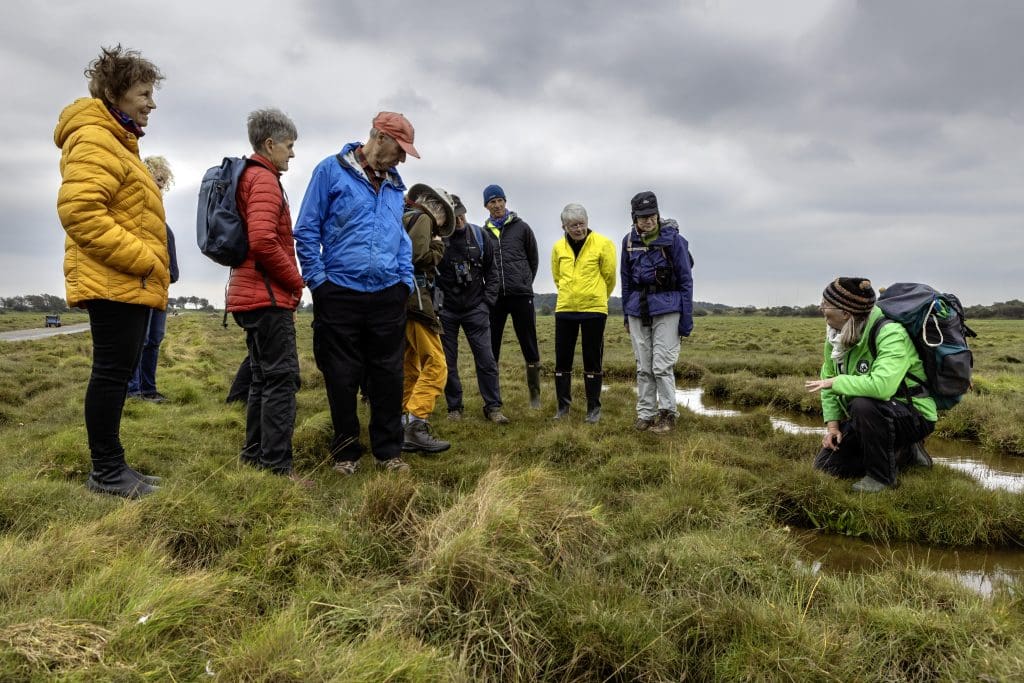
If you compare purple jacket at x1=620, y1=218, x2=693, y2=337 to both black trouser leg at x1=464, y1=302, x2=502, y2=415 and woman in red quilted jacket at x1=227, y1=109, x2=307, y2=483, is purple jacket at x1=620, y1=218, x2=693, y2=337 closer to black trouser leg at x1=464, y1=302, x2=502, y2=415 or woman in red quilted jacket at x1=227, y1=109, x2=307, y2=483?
black trouser leg at x1=464, y1=302, x2=502, y2=415

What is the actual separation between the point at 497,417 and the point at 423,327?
1.70 metres

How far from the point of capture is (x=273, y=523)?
9.81ft

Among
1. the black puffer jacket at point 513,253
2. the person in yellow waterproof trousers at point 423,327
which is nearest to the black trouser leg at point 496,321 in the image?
the black puffer jacket at point 513,253

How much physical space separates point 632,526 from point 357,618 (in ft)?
5.84

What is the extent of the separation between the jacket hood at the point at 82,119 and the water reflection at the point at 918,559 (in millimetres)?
4788

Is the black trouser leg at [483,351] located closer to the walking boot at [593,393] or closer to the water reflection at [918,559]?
the walking boot at [593,393]

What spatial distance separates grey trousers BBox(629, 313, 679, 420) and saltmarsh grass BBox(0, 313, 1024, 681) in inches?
68.1

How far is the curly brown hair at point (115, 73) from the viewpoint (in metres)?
3.32

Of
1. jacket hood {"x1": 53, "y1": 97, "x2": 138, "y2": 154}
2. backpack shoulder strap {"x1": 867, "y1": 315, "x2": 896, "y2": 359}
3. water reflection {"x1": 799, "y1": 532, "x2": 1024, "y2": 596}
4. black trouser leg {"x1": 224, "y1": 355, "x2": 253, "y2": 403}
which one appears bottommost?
water reflection {"x1": 799, "y1": 532, "x2": 1024, "y2": 596}

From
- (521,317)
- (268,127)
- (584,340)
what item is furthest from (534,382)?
(268,127)

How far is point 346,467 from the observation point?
4434mm

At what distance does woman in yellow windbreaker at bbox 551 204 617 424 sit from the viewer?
6.47 m

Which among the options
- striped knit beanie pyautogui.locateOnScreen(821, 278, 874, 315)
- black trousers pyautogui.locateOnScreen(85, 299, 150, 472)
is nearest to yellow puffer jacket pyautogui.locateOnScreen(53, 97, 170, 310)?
black trousers pyautogui.locateOnScreen(85, 299, 150, 472)

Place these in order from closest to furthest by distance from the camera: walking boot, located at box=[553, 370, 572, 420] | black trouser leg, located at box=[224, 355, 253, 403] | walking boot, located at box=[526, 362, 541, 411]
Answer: walking boot, located at box=[553, 370, 572, 420]
black trouser leg, located at box=[224, 355, 253, 403]
walking boot, located at box=[526, 362, 541, 411]
